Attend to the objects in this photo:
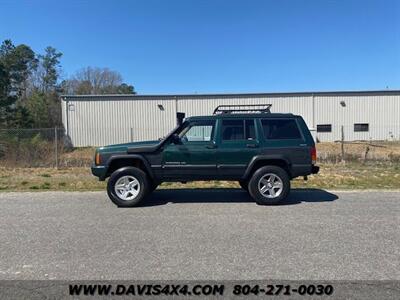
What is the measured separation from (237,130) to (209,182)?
394 centimetres

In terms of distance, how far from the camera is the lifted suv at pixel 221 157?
8.30m

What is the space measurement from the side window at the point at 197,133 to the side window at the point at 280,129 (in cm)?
125

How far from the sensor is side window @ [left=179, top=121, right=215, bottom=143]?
27.8 ft

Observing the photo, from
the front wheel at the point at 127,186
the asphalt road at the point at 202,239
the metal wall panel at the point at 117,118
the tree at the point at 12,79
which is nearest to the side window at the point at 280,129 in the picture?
the asphalt road at the point at 202,239

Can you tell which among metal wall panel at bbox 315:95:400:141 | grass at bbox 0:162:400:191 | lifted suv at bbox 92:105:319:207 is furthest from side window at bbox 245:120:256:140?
metal wall panel at bbox 315:95:400:141

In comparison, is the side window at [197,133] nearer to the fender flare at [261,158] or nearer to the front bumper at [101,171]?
the fender flare at [261,158]

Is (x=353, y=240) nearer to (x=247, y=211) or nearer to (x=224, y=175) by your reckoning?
(x=247, y=211)

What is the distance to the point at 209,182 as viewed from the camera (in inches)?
A: 479

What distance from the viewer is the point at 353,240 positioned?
217 inches

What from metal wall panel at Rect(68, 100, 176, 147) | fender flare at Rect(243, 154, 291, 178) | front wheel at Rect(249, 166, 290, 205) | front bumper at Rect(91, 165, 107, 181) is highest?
metal wall panel at Rect(68, 100, 176, 147)

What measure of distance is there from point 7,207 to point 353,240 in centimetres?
693

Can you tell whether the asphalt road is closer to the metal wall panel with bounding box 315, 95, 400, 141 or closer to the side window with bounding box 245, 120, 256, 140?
the side window with bounding box 245, 120, 256, 140

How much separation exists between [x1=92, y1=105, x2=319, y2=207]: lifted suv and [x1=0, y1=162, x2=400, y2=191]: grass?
8.13 ft

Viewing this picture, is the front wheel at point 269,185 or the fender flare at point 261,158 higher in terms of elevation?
the fender flare at point 261,158
